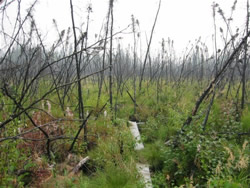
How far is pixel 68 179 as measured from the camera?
211 cm

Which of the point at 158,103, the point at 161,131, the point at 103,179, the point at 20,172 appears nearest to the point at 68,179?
the point at 103,179

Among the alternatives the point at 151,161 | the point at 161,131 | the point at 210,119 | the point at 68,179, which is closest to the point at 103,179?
the point at 68,179

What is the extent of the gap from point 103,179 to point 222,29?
18.7 feet

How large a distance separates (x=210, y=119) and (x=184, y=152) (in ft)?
6.02

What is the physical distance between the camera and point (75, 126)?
132 inches

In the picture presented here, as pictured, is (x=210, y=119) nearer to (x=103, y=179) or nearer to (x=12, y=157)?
(x=103, y=179)

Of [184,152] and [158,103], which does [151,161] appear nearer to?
[184,152]

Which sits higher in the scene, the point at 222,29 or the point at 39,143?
the point at 222,29

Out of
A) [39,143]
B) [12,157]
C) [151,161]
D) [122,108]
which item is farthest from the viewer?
[122,108]

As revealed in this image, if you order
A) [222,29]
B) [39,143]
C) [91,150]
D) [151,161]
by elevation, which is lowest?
[151,161]

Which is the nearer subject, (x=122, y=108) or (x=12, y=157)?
(x=12, y=157)

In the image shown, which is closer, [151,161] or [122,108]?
[151,161]

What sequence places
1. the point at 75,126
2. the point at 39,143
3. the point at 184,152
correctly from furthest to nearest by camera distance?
the point at 75,126 → the point at 39,143 → the point at 184,152

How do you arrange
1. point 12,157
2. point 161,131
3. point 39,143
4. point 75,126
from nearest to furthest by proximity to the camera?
point 12,157, point 39,143, point 75,126, point 161,131
